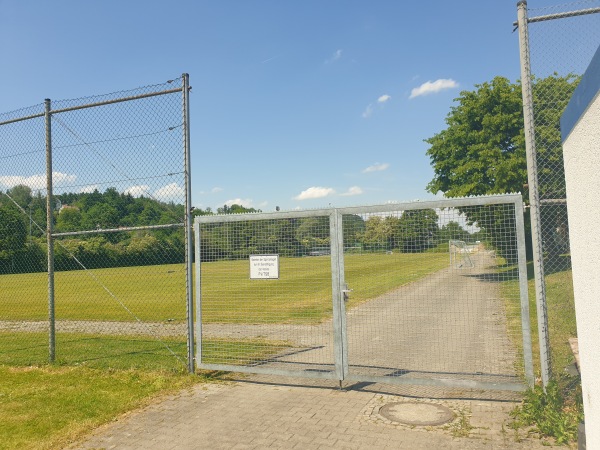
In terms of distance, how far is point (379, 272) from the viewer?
634 centimetres

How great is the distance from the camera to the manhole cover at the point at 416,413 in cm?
499

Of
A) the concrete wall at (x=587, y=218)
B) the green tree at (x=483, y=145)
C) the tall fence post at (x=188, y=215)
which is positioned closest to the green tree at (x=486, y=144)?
the green tree at (x=483, y=145)

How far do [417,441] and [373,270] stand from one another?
233 centimetres

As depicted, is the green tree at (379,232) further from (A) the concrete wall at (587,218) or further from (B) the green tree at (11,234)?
(B) the green tree at (11,234)

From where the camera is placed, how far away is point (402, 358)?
7766 millimetres

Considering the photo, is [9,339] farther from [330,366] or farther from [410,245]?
[410,245]

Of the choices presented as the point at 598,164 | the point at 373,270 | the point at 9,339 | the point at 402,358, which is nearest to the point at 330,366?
the point at 402,358

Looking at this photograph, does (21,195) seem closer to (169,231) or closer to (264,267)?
(169,231)

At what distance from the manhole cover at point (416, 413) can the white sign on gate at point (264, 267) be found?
2.27 m

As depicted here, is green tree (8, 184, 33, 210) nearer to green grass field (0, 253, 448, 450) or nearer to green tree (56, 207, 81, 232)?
green tree (56, 207, 81, 232)

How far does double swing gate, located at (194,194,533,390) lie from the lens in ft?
18.2

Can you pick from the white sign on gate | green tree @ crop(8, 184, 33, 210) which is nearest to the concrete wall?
the white sign on gate

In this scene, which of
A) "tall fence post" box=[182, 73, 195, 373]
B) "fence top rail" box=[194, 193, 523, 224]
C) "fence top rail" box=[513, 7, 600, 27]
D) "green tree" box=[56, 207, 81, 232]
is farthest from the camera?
"green tree" box=[56, 207, 81, 232]

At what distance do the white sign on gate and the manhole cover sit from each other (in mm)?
2271
